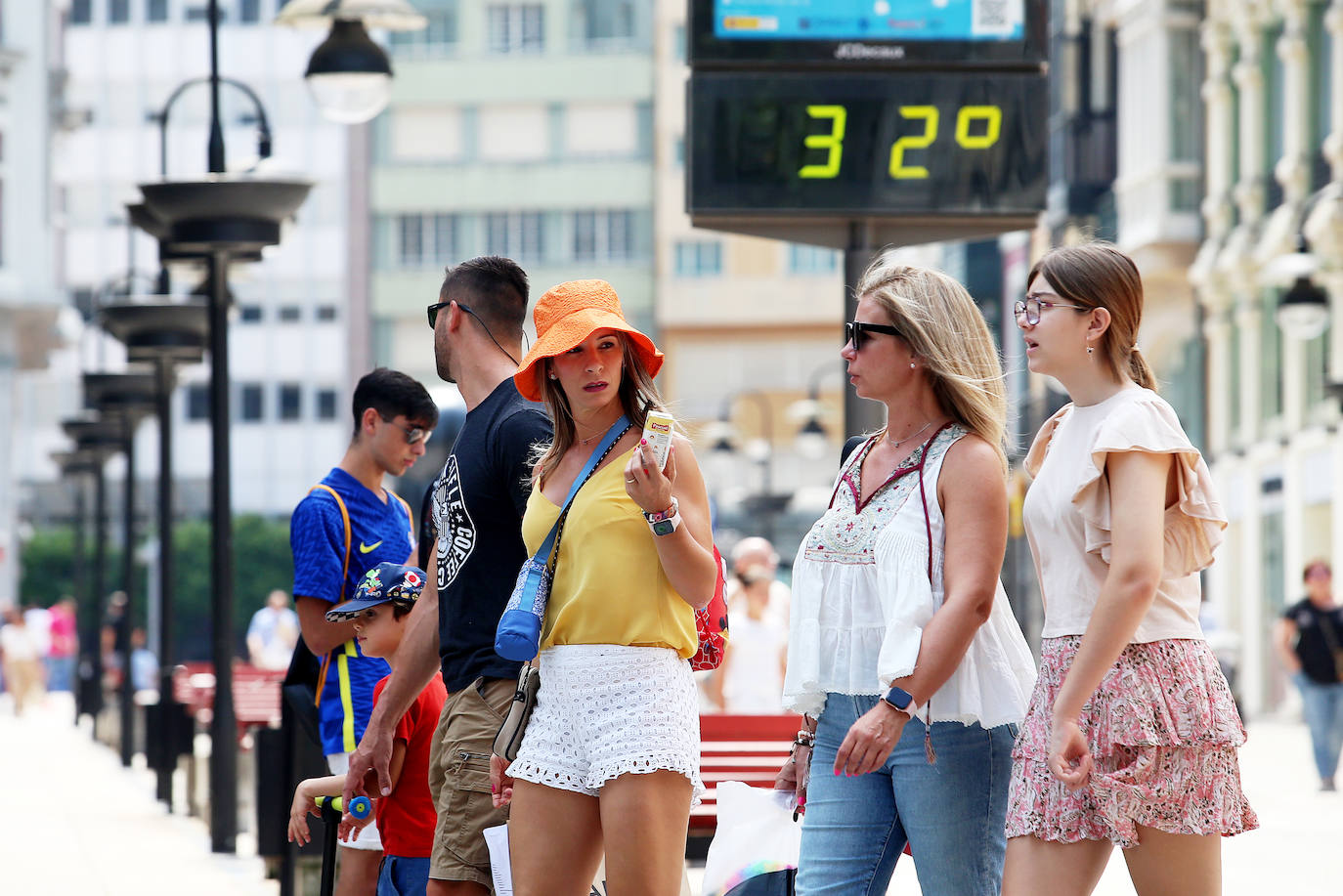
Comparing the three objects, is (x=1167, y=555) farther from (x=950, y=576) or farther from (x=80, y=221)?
(x=80, y=221)

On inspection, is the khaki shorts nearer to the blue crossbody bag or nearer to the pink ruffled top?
the blue crossbody bag

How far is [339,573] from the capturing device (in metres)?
7.11

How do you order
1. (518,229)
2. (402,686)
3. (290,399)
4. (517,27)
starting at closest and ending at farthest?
(402,686) < (518,229) < (517,27) < (290,399)

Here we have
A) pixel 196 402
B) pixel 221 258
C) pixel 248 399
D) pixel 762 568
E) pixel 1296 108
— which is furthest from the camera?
pixel 196 402

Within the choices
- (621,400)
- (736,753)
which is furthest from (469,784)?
(736,753)

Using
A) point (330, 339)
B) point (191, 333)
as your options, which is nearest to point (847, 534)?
point (191, 333)

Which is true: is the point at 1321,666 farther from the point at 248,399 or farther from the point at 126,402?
the point at 248,399

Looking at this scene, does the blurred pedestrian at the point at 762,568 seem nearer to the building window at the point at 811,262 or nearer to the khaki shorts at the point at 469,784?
the khaki shorts at the point at 469,784

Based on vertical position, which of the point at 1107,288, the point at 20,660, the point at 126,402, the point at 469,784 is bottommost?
the point at 20,660

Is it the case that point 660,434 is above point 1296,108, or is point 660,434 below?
below

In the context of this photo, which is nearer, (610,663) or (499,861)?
(610,663)

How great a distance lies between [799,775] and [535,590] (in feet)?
2.38

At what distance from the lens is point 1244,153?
3712 cm

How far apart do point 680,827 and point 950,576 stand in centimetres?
Result: 80
